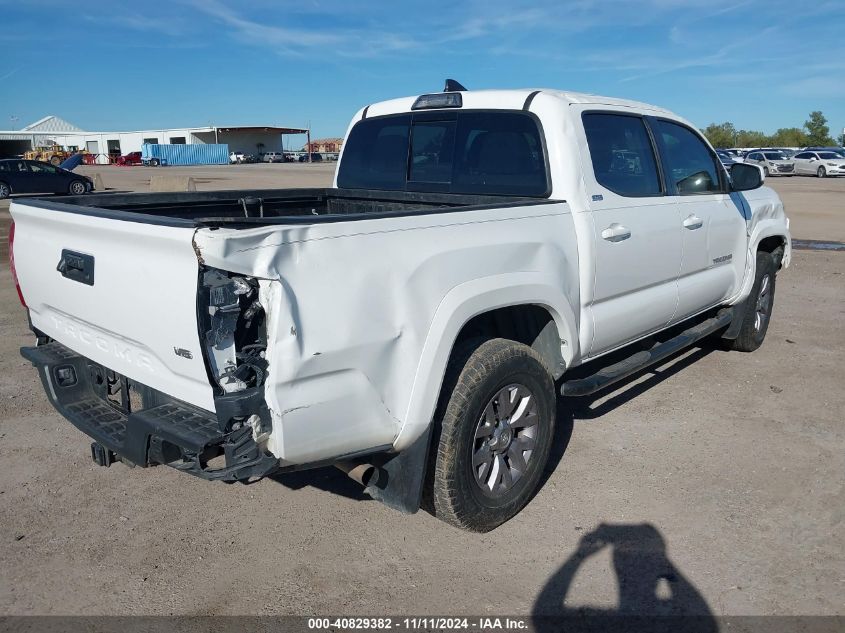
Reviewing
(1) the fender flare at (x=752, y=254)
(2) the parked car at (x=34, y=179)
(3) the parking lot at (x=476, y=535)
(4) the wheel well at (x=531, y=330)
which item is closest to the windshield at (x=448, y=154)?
(4) the wheel well at (x=531, y=330)

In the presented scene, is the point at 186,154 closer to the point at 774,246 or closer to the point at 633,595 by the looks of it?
the point at 774,246

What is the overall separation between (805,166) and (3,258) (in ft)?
131

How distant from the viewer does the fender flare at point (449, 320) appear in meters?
2.88

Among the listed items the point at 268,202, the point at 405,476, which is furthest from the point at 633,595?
the point at 268,202

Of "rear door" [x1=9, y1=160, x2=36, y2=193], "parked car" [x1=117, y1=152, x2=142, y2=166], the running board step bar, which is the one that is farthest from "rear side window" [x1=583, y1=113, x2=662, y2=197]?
"parked car" [x1=117, y1=152, x2=142, y2=166]

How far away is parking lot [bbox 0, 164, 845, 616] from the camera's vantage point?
9.93 ft

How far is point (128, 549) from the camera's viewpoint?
3.37 meters

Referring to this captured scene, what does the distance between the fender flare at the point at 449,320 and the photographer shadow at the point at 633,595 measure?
35.9 inches

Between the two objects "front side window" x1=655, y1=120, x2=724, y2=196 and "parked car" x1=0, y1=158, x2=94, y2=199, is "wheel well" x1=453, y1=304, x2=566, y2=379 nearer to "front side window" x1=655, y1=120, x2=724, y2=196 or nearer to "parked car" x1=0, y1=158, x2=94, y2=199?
"front side window" x1=655, y1=120, x2=724, y2=196

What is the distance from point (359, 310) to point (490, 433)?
43.2 inches

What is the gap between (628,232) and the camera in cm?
413

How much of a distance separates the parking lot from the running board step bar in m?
0.51

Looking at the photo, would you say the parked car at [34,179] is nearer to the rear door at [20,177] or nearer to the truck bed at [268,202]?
the rear door at [20,177]

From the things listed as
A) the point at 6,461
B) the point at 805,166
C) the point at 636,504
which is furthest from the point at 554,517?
the point at 805,166
